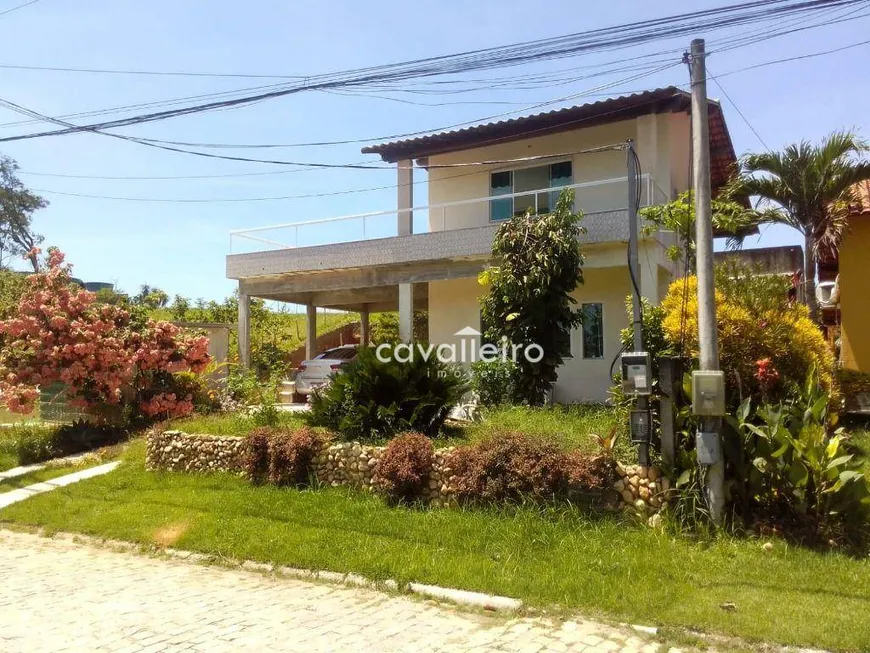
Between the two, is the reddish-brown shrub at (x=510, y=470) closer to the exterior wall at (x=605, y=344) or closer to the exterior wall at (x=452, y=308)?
the exterior wall at (x=605, y=344)

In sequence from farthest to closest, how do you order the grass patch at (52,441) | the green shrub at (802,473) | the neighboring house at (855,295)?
the grass patch at (52,441)
the neighboring house at (855,295)
the green shrub at (802,473)

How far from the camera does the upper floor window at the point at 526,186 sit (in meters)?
14.1

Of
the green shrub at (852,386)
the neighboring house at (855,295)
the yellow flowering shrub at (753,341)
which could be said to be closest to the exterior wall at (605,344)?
the neighboring house at (855,295)

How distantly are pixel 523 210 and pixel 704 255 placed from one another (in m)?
8.37

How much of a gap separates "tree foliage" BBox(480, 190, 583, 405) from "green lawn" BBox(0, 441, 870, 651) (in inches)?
153

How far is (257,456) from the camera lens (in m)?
8.63

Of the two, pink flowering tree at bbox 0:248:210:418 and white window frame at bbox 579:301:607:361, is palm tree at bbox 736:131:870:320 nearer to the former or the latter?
white window frame at bbox 579:301:607:361

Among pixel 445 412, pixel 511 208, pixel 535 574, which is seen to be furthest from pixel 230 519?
pixel 511 208

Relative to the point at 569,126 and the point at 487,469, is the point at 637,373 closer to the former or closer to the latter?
the point at 487,469

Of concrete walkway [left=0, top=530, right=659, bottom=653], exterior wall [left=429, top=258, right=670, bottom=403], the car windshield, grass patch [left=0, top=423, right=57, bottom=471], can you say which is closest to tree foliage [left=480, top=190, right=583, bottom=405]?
exterior wall [left=429, top=258, right=670, bottom=403]

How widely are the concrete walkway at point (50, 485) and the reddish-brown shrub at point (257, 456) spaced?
9.45 feet

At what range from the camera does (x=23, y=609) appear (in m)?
5.27

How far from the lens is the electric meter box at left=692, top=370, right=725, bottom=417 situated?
5.90m

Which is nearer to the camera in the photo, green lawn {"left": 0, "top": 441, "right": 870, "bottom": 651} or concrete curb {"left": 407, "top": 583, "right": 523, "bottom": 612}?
green lawn {"left": 0, "top": 441, "right": 870, "bottom": 651}
